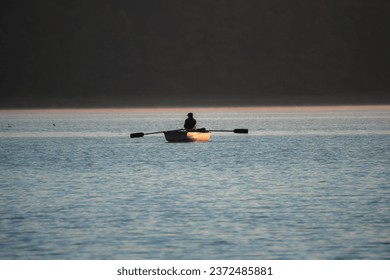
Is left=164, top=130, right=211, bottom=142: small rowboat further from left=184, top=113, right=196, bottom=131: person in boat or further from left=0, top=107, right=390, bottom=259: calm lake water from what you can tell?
left=0, top=107, right=390, bottom=259: calm lake water

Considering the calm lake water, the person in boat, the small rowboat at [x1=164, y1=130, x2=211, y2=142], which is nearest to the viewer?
the calm lake water

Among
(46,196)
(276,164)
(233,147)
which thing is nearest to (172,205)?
(46,196)

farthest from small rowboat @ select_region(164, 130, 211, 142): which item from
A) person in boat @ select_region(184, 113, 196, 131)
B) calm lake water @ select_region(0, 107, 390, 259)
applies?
calm lake water @ select_region(0, 107, 390, 259)

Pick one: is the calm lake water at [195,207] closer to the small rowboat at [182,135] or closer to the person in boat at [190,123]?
the person in boat at [190,123]

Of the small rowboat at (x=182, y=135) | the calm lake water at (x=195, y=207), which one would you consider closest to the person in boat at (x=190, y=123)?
the small rowboat at (x=182, y=135)

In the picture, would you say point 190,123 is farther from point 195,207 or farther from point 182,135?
point 195,207

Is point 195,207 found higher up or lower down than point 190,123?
lower down

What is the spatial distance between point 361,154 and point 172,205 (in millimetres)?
30779

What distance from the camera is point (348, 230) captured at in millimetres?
27578

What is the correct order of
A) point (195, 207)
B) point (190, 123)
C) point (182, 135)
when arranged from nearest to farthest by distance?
point (195, 207), point (190, 123), point (182, 135)

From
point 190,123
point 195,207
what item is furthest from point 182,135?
point 195,207

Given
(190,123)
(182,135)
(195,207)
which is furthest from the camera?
(182,135)

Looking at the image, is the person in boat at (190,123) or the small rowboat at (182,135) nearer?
the person in boat at (190,123)
